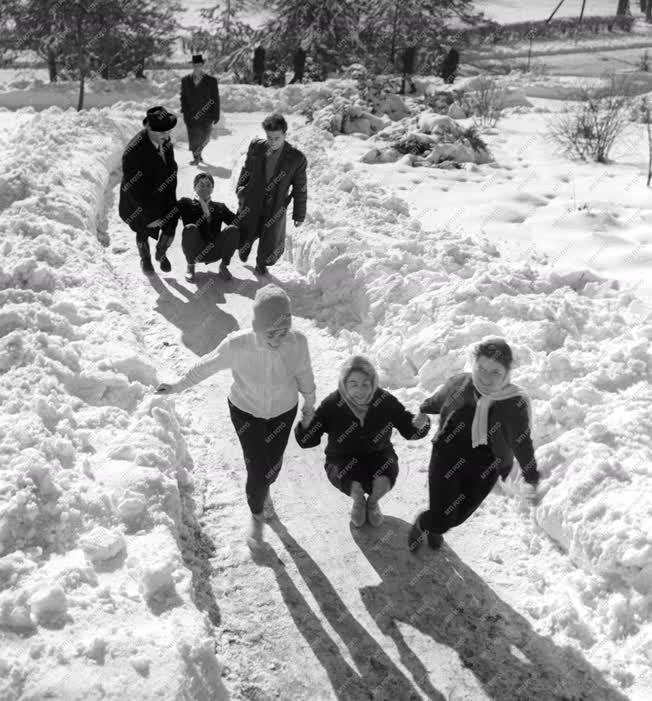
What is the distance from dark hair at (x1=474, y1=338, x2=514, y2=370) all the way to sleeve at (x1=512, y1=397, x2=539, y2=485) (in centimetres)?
25

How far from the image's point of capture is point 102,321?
598 centimetres

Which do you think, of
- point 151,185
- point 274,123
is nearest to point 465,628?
point 274,123

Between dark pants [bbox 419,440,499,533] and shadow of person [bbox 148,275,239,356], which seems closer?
dark pants [bbox 419,440,499,533]

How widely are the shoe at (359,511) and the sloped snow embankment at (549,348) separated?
1.00m

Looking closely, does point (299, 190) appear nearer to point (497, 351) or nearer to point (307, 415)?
point (307, 415)

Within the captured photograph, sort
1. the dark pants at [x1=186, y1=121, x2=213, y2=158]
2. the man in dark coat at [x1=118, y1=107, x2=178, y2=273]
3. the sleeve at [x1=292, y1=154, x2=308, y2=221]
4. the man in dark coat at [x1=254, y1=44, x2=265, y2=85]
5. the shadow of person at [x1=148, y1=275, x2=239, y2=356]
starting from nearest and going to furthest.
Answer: the shadow of person at [x1=148, y1=275, x2=239, y2=356] < the man in dark coat at [x1=118, y1=107, x2=178, y2=273] < the sleeve at [x1=292, y1=154, x2=308, y2=221] < the dark pants at [x1=186, y1=121, x2=213, y2=158] < the man in dark coat at [x1=254, y1=44, x2=265, y2=85]

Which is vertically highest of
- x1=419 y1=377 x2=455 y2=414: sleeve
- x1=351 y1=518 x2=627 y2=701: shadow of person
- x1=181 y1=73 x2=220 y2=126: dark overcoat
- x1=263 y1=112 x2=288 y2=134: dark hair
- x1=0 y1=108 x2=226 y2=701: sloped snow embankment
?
x1=181 y1=73 x2=220 y2=126: dark overcoat

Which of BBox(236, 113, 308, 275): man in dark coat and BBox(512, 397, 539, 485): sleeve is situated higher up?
BBox(236, 113, 308, 275): man in dark coat

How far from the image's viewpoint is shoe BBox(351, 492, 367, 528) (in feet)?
14.2

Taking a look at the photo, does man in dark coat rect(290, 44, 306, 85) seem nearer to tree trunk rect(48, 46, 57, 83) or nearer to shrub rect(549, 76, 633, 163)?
tree trunk rect(48, 46, 57, 83)

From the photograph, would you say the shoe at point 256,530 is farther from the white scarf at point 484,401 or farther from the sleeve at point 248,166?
the sleeve at point 248,166

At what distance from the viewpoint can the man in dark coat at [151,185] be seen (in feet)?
23.0

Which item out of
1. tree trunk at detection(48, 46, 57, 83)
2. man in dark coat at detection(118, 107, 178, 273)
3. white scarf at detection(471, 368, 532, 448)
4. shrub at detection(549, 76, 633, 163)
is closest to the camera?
white scarf at detection(471, 368, 532, 448)

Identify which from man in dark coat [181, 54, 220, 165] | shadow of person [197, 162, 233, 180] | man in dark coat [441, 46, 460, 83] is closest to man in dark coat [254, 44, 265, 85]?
man in dark coat [441, 46, 460, 83]
